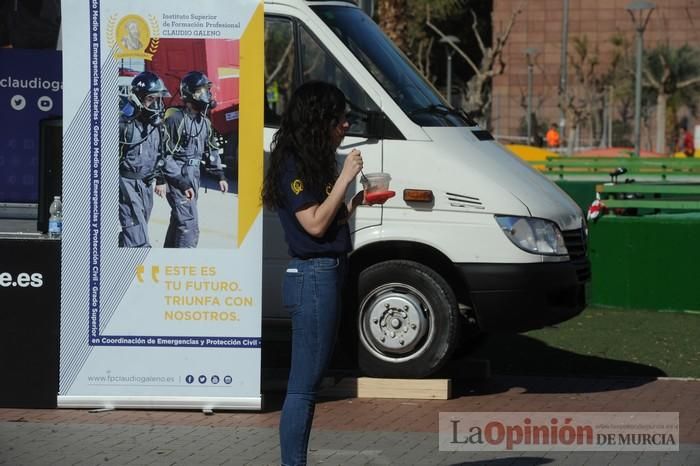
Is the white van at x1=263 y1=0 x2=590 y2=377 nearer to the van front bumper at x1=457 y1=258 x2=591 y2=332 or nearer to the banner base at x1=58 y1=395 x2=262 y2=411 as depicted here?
the van front bumper at x1=457 y1=258 x2=591 y2=332

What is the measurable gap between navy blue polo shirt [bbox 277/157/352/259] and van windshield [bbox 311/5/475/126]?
3035 mm

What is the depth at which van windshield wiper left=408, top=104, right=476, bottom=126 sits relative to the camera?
29.6 feet

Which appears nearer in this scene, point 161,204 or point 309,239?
point 309,239

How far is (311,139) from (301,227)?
402 millimetres

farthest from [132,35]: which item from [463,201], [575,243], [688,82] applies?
[688,82]

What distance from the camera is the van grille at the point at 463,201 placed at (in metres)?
8.66

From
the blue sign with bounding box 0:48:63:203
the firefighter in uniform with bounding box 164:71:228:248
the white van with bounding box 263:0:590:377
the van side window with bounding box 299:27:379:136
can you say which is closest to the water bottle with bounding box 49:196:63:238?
the firefighter in uniform with bounding box 164:71:228:248

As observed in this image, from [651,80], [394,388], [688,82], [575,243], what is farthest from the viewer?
[651,80]

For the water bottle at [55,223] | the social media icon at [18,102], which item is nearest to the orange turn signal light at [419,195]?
the water bottle at [55,223]

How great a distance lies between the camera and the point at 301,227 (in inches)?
234

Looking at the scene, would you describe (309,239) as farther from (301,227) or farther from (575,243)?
(575,243)

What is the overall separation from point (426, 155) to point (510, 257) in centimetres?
88

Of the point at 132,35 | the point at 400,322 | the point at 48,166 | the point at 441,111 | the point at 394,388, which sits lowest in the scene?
the point at 394,388

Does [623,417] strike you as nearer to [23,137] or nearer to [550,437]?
[550,437]
